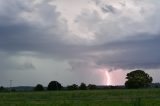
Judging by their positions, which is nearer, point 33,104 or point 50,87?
point 33,104

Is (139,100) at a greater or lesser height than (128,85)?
lesser

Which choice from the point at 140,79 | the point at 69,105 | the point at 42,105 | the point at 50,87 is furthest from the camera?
the point at 140,79

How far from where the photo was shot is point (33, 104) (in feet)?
107

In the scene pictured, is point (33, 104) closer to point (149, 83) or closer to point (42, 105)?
point (42, 105)

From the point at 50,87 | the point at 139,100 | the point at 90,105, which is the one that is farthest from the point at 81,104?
the point at 50,87

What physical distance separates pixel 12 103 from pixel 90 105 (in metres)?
5.14

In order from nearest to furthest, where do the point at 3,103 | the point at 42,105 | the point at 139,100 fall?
the point at 139,100 < the point at 3,103 < the point at 42,105

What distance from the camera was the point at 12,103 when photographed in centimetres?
2627

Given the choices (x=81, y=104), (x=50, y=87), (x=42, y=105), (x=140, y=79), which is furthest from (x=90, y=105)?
(x=140, y=79)

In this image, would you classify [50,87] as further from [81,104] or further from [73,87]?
[81,104]

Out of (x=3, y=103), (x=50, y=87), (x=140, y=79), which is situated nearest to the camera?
(x=3, y=103)

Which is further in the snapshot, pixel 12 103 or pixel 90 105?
pixel 90 105

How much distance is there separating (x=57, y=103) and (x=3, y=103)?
4.91 m

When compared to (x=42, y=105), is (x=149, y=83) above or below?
above
